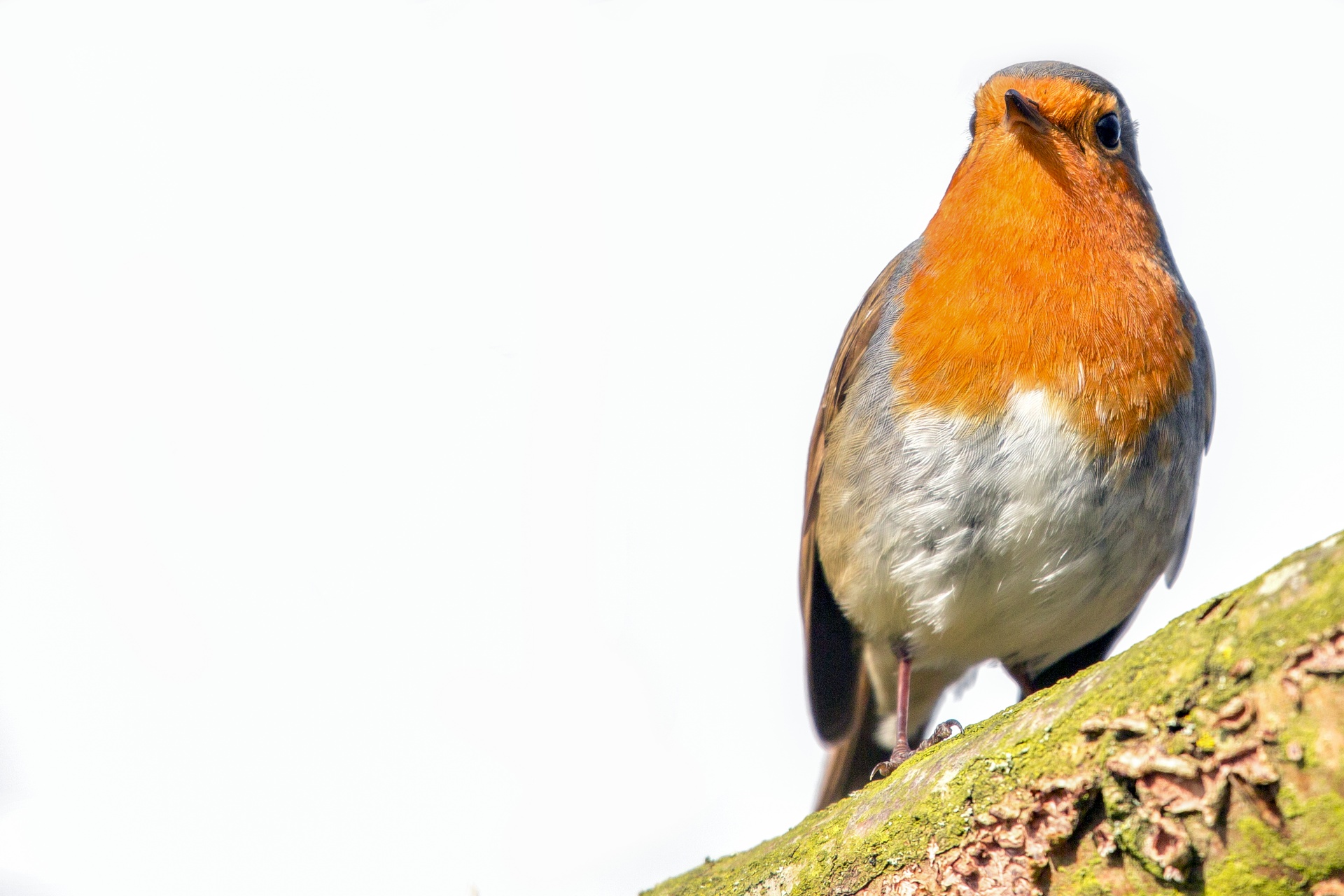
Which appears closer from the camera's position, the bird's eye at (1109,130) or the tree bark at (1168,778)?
the tree bark at (1168,778)

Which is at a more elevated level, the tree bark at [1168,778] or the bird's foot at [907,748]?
the bird's foot at [907,748]

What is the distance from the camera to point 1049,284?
3.10 metres

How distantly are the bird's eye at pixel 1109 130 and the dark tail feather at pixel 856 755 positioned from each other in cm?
210

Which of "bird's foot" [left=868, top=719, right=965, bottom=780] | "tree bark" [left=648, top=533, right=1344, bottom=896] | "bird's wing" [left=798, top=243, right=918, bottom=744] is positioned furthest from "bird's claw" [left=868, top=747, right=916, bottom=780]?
"tree bark" [left=648, top=533, right=1344, bottom=896]

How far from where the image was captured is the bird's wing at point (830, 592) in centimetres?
369

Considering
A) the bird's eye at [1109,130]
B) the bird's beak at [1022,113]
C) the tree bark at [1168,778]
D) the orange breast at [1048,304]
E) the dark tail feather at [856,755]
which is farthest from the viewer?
the dark tail feather at [856,755]

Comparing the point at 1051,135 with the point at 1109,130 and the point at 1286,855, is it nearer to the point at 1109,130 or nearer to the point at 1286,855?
the point at 1109,130

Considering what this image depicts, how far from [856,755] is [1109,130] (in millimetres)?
2390

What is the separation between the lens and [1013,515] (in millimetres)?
3100

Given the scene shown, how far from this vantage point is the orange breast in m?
3.04

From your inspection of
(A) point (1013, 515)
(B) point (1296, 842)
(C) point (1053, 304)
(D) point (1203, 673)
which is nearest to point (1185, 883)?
(B) point (1296, 842)

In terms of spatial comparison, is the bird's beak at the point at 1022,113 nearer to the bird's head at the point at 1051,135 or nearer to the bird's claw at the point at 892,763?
the bird's head at the point at 1051,135

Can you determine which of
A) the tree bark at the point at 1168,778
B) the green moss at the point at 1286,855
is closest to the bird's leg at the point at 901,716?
the tree bark at the point at 1168,778

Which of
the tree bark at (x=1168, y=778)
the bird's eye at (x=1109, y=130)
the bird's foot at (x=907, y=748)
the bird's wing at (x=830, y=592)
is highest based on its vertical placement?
the bird's eye at (x=1109, y=130)
